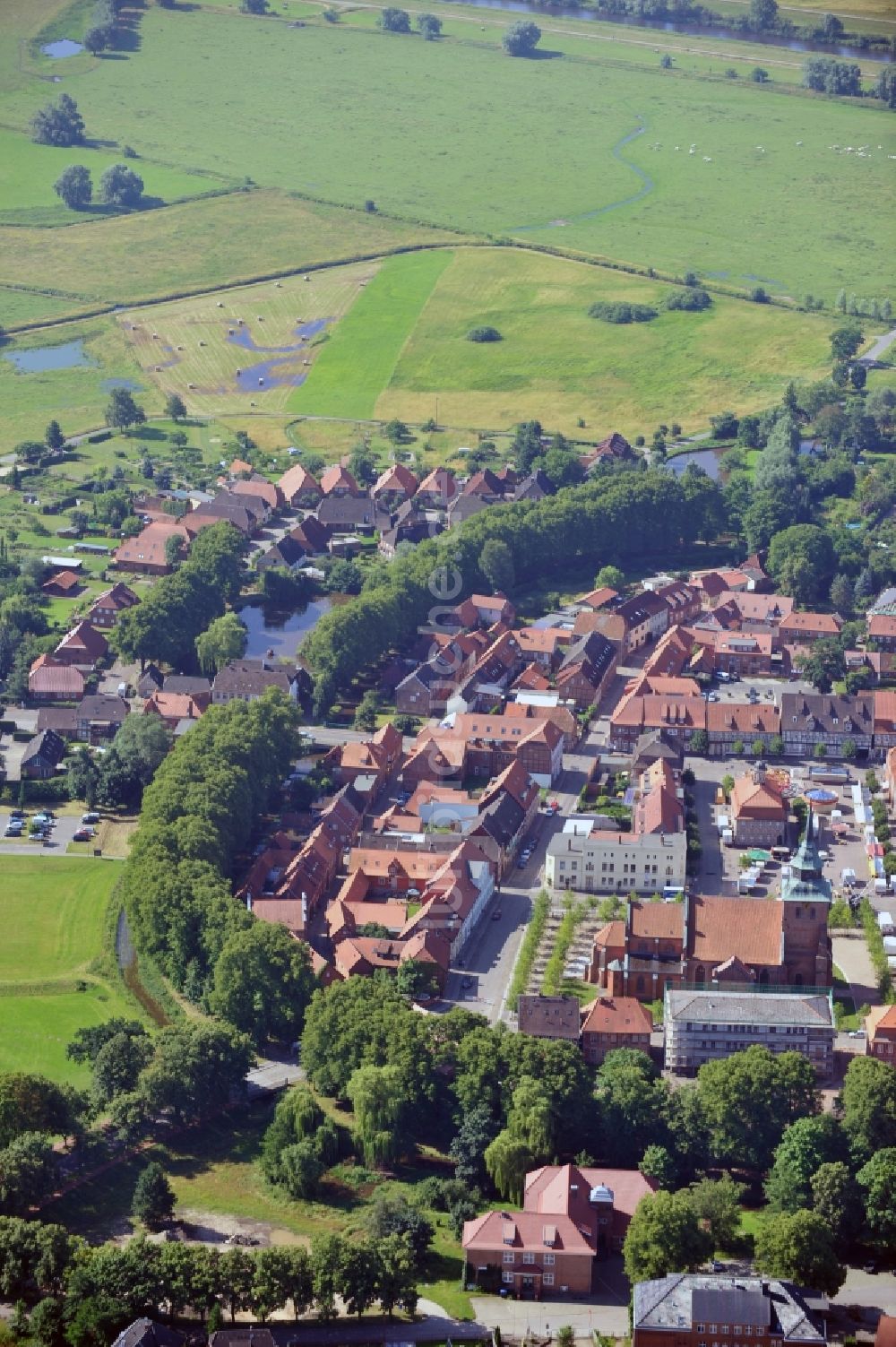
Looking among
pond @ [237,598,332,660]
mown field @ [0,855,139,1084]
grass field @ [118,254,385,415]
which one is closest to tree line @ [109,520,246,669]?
pond @ [237,598,332,660]

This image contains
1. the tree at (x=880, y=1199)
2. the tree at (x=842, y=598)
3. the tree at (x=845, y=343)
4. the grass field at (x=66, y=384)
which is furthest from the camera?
the tree at (x=845, y=343)

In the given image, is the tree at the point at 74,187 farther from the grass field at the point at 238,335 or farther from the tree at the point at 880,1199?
the tree at the point at 880,1199

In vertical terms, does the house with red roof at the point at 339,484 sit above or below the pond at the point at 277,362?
above

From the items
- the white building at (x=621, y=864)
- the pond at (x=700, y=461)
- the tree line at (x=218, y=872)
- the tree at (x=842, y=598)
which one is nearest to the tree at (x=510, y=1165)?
the tree line at (x=218, y=872)

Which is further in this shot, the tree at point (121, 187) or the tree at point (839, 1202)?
the tree at point (121, 187)

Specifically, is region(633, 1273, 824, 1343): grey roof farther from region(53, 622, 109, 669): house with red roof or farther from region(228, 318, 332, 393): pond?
region(228, 318, 332, 393): pond

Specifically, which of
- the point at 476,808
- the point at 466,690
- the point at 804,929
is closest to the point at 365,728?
the point at 466,690

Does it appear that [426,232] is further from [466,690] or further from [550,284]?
[466,690]
